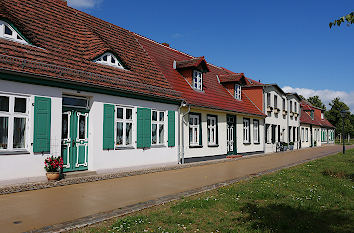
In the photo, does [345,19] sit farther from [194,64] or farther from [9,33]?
[194,64]

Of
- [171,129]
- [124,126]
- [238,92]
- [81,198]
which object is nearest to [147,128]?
[124,126]

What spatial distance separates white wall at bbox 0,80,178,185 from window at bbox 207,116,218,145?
11.7 feet

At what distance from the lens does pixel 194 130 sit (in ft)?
53.7

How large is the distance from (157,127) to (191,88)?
4670mm

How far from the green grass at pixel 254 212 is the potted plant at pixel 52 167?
164 inches

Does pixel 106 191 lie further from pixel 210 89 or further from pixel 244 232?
pixel 210 89

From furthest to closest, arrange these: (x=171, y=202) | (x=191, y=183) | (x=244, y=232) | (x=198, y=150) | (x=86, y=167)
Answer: (x=198, y=150) → (x=86, y=167) → (x=191, y=183) → (x=171, y=202) → (x=244, y=232)

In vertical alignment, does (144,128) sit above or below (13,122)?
below

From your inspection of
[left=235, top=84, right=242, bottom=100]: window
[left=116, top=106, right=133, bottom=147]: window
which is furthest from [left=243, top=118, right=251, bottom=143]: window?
[left=116, top=106, right=133, bottom=147]: window

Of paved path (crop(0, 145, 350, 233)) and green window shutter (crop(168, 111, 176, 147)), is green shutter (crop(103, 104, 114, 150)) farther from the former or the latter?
green window shutter (crop(168, 111, 176, 147))

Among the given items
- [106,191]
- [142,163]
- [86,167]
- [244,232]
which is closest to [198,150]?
[142,163]

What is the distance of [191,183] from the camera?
985 cm

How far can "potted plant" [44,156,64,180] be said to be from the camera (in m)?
9.23

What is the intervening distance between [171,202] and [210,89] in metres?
13.4
